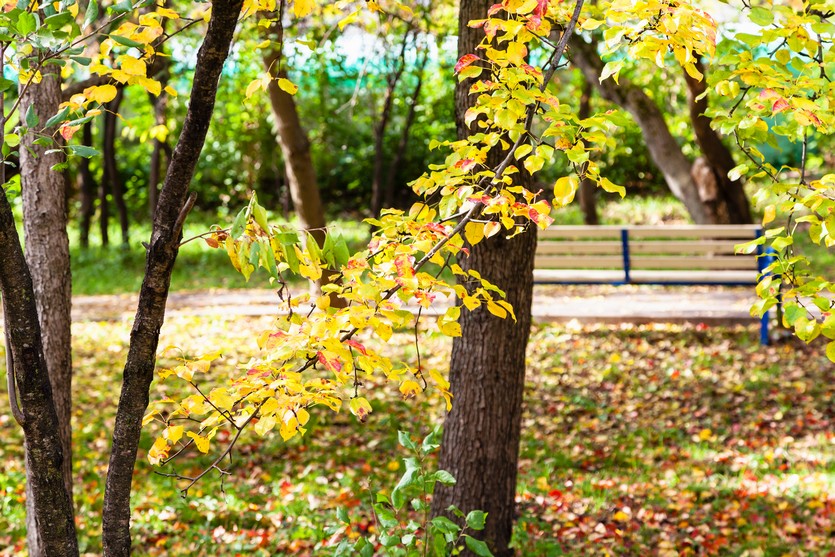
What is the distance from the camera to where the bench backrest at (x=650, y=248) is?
832cm

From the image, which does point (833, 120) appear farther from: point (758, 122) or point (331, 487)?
point (331, 487)

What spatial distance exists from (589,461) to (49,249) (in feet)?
12.4

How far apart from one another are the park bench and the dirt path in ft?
0.97

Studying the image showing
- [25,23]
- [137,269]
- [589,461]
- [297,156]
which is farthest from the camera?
[137,269]

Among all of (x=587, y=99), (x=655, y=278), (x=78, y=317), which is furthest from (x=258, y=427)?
(x=587, y=99)

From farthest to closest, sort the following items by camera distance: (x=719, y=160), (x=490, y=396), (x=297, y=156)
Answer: (x=719, y=160) < (x=297, y=156) < (x=490, y=396)

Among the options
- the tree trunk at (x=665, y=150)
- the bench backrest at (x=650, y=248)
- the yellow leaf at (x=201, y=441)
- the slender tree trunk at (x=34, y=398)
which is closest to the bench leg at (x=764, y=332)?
the bench backrest at (x=650, y=248)

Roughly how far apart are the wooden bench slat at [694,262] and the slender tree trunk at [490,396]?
463 centimetres

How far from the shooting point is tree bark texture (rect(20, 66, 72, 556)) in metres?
3.63

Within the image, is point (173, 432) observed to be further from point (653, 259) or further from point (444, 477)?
point (653, 259)

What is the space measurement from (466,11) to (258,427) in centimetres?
236

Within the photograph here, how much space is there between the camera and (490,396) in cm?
418

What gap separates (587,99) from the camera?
1223 centimetres

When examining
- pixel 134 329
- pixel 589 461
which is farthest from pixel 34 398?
pixel 589 461
